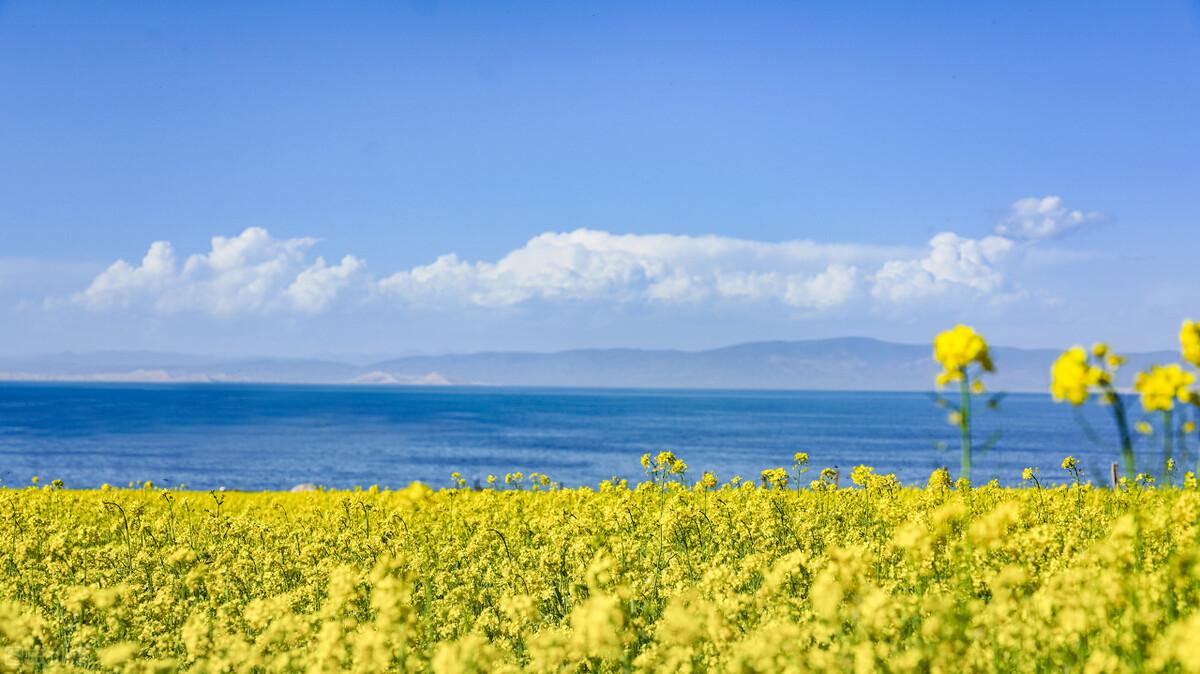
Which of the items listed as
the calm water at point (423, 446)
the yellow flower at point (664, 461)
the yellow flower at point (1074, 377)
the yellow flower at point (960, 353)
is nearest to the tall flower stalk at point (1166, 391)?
the yellow flower at point (1074, 377)

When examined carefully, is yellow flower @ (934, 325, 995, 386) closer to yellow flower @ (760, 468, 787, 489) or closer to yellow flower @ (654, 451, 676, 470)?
yellow flower @ (654, 451, 676, 470)

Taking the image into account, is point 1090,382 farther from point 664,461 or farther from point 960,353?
point 664,461

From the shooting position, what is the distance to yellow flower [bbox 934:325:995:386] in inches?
149

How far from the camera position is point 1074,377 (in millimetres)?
3768

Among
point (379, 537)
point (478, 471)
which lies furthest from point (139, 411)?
point (379, 537)

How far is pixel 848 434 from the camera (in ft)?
407

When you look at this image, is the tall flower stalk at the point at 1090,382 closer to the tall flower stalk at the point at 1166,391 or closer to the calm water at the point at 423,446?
the tall flower stalk at the point at 1166,391

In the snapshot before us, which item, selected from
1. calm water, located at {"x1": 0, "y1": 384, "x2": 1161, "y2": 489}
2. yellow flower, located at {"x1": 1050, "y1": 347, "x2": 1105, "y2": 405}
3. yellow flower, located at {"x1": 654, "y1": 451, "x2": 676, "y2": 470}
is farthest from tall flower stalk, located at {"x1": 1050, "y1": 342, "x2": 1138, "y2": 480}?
calm water, located at {"x1": 0, "y1": 384, "x2": 1161, "y2": 489}

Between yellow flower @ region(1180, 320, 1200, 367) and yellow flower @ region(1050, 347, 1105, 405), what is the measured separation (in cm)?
49

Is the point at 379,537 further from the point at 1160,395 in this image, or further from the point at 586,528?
the point at 1160,395

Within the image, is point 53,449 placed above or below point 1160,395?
below

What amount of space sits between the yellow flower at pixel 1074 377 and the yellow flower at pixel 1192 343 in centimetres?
49

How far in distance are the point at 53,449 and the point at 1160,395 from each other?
339ft

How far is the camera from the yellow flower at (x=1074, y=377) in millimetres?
3736
